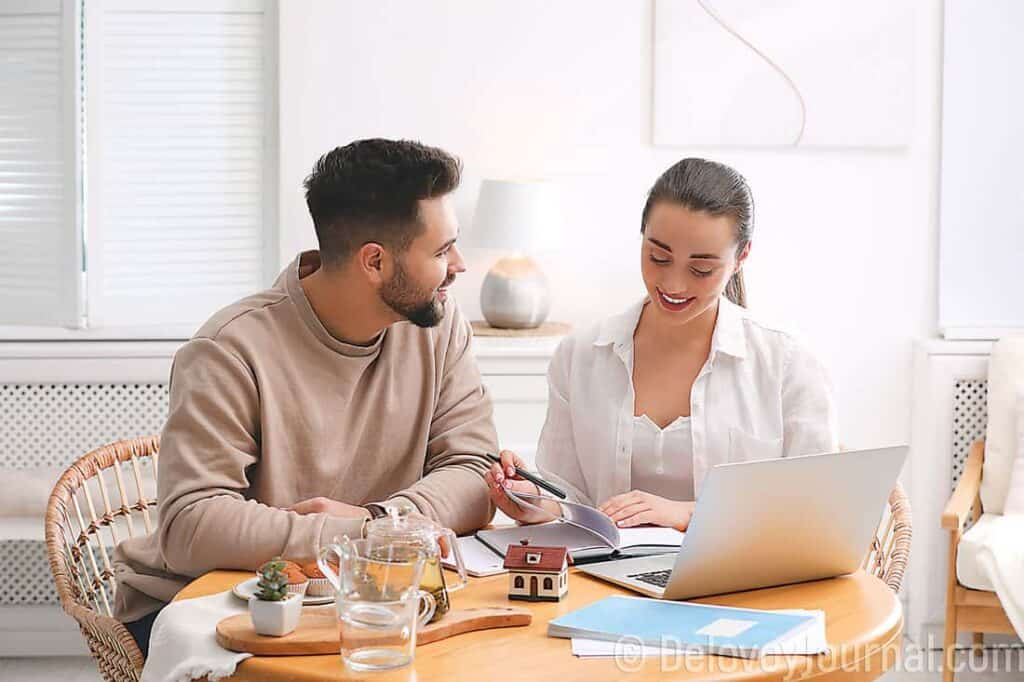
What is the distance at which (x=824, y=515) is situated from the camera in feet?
5.24

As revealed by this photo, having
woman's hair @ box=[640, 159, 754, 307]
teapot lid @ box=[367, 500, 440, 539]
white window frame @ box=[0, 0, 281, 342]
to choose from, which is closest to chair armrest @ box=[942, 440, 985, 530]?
woman's hair @ box=[640, 159, 754, 307]

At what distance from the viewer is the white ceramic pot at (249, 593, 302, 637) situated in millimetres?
1412

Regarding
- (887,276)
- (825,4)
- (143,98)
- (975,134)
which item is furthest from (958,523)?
(143,98)

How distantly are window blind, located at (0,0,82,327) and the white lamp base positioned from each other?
121 cm

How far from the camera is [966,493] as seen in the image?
3297 millimetres

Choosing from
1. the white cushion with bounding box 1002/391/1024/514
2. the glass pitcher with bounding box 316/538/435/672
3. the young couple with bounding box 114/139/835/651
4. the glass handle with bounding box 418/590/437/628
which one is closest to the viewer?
the glass pitcher with bounding box 316/538/435/672

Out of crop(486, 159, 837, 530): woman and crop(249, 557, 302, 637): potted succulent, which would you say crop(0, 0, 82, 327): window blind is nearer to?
crop(486, 159, 837, 530): woman

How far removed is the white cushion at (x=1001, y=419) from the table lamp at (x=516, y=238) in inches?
51.0

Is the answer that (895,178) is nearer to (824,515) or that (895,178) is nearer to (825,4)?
(825,4)

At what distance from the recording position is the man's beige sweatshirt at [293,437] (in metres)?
1.75

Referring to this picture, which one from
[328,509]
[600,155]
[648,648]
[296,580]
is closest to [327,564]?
[296,580]

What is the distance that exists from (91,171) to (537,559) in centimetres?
250

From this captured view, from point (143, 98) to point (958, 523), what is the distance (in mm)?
2502

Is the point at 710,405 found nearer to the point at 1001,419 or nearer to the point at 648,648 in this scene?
the point at 648,648
